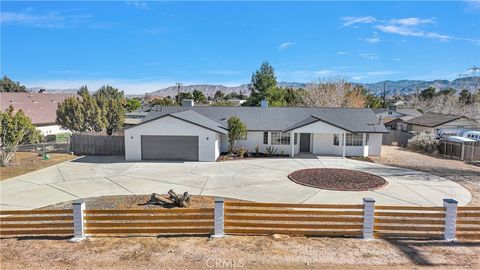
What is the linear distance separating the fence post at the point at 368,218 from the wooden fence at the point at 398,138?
83.9 ft

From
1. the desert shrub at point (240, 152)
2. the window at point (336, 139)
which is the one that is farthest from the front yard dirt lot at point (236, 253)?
the window at point (336, 139)

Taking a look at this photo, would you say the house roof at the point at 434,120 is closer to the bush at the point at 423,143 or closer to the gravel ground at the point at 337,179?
the bush at the point at 423,143

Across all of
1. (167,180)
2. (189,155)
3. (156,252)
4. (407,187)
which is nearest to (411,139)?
(407,187)

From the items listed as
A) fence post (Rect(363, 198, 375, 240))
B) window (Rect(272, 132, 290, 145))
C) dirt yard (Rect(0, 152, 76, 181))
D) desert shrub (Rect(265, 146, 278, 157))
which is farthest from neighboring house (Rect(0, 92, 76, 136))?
fence post (Rect(363, 198, 375, 240))

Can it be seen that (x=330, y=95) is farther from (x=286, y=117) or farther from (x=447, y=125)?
(x=286, y=117)

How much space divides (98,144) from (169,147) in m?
6.15

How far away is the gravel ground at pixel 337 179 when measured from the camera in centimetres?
1418

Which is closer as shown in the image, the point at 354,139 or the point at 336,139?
the point at 354,139

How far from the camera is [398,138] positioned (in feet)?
107

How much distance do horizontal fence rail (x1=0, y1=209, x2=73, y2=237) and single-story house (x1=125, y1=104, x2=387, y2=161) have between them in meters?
13.4

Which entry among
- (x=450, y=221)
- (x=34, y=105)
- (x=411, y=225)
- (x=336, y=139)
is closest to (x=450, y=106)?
(x=336, y=139)

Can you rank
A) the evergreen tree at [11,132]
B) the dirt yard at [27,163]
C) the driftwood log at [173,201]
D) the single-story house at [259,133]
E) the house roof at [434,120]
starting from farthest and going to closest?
the house roof at [434,120]
the single-story house at [259,133]
the evergreen tree at [11,132]
the dirt yard at [27,163]
the driftwood log at [173,201]

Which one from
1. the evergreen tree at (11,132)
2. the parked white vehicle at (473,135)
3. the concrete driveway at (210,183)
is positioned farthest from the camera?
the parked white vehicle at (473,135)

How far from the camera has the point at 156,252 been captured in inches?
283
